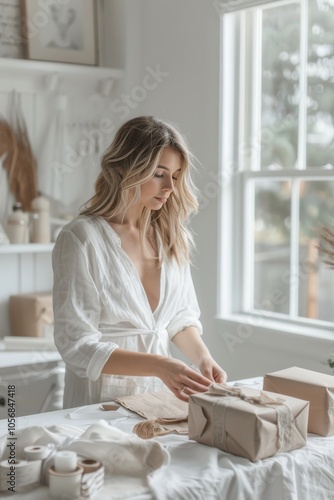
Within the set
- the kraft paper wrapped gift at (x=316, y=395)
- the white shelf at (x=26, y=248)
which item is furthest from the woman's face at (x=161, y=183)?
the white shelf at (x=26, y=248)

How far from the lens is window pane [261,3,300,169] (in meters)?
3.37

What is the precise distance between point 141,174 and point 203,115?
56.7 inches

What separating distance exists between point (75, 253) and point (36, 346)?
1.50 m

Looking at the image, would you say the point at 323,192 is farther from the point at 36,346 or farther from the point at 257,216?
the point at 36,346

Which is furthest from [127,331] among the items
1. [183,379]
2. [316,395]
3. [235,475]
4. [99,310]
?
[235,475]

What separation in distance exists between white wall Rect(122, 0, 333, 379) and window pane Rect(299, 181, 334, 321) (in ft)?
0.80

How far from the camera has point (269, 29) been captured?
3.47m

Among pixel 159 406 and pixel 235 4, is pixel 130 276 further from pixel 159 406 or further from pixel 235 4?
pixel 235 4

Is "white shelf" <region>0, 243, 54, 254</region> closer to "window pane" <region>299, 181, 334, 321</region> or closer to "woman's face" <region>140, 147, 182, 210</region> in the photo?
"window pane" <region>299, 181, 334, 321</region>

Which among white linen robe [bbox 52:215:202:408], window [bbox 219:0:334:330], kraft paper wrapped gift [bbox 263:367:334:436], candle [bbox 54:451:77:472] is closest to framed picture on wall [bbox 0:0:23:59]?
window [bbox 219:0:334:330]

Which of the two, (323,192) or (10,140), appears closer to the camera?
(323,192)

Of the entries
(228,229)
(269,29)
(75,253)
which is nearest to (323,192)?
(228,229)

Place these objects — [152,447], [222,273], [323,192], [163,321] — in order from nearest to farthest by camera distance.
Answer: [152,447], [163,321], [323,192], [222,273]

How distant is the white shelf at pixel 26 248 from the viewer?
3744mm
